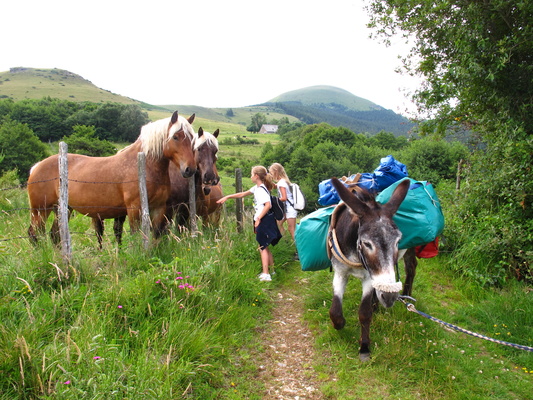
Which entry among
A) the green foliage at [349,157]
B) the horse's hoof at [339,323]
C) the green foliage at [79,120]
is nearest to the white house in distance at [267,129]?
the green foliage at [349,157]

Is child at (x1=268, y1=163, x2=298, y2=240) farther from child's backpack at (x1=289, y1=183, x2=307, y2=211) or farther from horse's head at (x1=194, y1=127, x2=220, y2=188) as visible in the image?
horse's head at (x1=194, y1=127, x2=220, y2=188)

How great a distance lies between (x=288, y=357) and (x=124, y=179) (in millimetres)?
3618

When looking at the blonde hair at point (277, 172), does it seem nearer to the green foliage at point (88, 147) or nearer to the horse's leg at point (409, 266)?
the horse's leg at point (409, 266)

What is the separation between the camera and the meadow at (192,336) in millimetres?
2250

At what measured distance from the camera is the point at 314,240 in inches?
149

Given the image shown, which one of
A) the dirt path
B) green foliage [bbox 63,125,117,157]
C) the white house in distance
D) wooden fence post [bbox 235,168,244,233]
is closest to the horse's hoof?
the dirt path

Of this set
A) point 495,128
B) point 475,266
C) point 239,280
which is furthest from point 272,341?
point 495,128

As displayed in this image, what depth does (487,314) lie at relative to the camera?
4.14 metres

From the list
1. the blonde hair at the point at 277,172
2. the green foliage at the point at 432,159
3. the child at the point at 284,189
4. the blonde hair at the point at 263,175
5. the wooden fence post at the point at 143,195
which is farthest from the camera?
the green foliage at the point at 432,159

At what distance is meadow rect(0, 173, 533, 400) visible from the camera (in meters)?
2.25

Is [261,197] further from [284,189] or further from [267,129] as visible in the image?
[267,129]

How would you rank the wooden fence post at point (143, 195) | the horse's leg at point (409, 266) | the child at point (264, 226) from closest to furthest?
the horse's leg at point (409, 266), the wooden fence post at point (143, 195), the child at point (264, 226)

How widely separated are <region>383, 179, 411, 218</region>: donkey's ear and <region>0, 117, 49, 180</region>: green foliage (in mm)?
35543

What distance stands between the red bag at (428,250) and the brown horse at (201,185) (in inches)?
135
